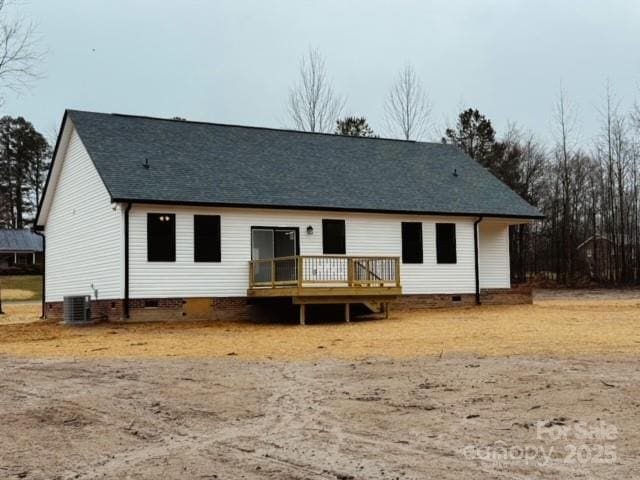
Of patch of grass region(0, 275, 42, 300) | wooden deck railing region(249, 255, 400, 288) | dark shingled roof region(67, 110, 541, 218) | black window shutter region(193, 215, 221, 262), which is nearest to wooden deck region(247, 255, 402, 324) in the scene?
wooden deck railing region(249, 255, 400, 288)

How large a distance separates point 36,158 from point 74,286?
42696mm

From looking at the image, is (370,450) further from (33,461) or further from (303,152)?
(303,152)

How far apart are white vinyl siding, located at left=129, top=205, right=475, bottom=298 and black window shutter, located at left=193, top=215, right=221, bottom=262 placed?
129 mm

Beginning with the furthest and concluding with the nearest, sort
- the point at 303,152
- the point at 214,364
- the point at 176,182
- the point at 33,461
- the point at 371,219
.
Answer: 1. the point at 303,152
2. the point at 371,219
3. the point at 176,182
4. the point at 214,364
5. the point at 33,461

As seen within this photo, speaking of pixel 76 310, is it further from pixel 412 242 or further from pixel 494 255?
pixel 494 255

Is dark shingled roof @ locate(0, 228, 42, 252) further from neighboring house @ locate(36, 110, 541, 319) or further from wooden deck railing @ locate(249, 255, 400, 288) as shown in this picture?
wooden deck railing @ locate(249, 255, 400, 288)

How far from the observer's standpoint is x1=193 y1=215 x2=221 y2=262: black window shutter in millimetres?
20766

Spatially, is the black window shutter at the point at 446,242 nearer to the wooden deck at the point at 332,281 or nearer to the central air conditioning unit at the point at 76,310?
the wooden deck at the point at 332,281

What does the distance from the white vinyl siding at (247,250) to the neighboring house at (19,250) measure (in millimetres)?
43478

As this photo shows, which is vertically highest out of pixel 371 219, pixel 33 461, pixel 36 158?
pixel 36 158

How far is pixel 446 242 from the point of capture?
80.2 ft

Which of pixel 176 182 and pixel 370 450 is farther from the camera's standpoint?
pixel 176 182

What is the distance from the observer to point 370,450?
245 inches

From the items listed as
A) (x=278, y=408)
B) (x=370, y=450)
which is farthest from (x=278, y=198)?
(x=370, y=450)
